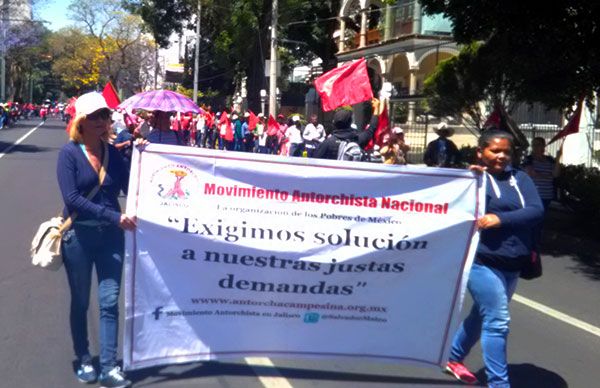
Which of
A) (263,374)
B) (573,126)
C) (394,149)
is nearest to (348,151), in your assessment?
(263,374)

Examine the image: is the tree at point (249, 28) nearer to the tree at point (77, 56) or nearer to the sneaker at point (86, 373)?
the tree at point (77, 56)

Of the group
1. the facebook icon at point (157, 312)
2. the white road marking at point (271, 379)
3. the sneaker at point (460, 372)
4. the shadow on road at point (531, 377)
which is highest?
the facebook icon at point (157, 312)

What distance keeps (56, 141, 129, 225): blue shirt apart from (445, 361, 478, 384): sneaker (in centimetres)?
239

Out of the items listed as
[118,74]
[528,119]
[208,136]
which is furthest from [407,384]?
[118,74]

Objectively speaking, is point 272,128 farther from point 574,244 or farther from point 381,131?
point 574,244

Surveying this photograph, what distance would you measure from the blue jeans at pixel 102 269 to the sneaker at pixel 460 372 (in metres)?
2.19

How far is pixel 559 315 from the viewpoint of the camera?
Result: 7.91 metres

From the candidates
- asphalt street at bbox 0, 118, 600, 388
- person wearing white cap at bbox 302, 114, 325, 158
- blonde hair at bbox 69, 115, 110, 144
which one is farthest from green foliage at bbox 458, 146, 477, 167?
blonde hair at bbox 69, 115, 110, 144

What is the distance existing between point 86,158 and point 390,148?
8.78 meters

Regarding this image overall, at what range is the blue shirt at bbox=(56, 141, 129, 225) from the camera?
4.86m

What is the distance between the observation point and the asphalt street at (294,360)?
212 inches

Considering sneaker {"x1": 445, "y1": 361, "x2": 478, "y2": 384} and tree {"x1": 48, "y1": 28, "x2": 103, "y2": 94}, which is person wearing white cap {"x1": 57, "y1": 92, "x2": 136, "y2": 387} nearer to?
sneaker {"x1": 445, "y1": 361, "x2": 478, "y2": 384}

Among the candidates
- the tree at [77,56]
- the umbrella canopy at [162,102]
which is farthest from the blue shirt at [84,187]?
the tree at [77,56]

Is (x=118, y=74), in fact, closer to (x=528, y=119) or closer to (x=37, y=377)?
(x=528, y=119)
